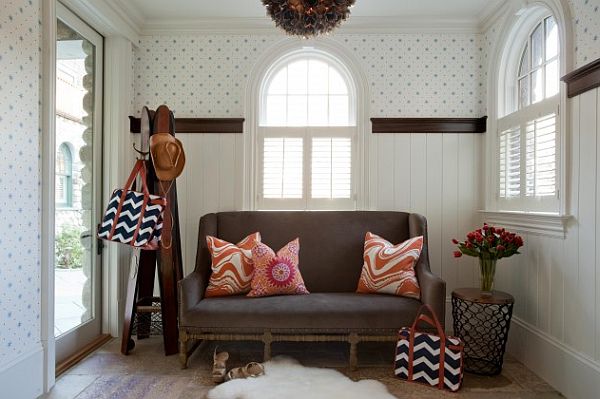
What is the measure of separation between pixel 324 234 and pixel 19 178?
A: 2004 millimetres

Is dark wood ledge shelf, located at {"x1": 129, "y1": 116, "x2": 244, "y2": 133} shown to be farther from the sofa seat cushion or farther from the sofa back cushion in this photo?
the sofa seat cushion

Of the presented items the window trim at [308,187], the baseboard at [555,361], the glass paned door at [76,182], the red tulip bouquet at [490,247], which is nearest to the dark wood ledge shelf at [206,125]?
the window trim at [308,187]

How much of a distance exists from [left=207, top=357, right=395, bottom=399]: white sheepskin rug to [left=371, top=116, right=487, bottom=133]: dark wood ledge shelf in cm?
197

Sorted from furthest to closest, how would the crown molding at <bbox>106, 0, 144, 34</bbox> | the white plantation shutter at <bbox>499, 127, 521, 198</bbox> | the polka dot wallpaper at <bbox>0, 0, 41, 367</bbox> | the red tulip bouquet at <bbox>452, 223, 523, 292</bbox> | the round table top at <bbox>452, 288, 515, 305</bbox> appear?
the crown molding at <bbox>106, 0, 144, 34</bbox>, the white plantation shutter at <bbox>499, 127, 521, 198</bbox>, the red tulip bouquet at <bbox>452, 223, 523, 292</bbox>, the round table top at <bbox>452, 288, 515, 305</bbox>, the polka dot wallpaper at <bbox>0, 0, 41, 367</bbox>

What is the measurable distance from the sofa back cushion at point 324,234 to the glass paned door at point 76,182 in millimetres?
993

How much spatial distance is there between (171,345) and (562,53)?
10.2 feet

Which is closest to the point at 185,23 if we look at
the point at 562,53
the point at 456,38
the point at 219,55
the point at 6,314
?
the point at 219,55

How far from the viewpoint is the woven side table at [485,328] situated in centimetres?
255

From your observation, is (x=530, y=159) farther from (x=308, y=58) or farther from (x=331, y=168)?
(x=308, y=58)

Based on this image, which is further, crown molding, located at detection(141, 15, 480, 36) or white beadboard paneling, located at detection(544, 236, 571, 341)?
crown molding, located at detection(141, 15, 480, 36)

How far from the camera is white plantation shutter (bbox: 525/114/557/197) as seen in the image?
2561mm

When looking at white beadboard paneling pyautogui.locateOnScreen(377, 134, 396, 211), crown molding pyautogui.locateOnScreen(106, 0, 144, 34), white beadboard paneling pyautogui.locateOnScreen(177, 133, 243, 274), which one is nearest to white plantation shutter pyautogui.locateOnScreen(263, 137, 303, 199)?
white beadboard paneling pyautogui.locateOnScreen(177, 133, 243, 274)

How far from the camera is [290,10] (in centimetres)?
189

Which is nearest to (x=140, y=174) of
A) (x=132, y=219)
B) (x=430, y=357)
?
(x=132, y=219)
